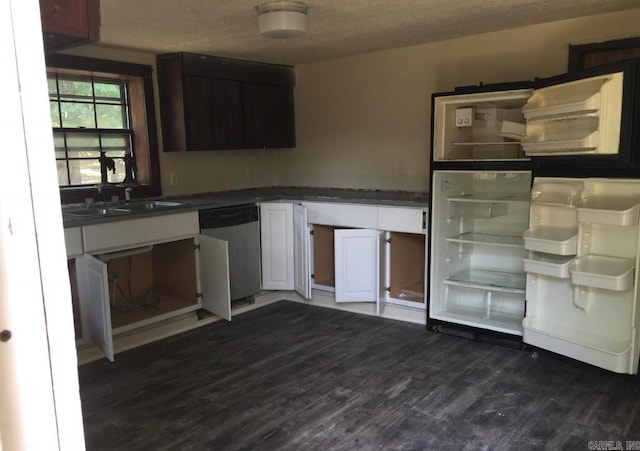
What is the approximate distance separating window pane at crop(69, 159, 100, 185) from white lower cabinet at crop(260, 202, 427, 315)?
4.25 feet

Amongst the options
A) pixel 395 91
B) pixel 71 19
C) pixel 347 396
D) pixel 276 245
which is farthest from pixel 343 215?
pixel 71 19

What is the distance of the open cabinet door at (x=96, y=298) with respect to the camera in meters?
2.83

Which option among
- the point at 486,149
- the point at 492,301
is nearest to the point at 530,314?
the point at 492,301

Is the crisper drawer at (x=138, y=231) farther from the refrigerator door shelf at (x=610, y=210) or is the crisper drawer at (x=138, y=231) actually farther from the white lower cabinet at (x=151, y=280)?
the refrigerator door shelf at (x=610, y=210)

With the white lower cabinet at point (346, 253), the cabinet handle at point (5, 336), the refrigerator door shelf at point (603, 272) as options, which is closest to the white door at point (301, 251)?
the white lower cabinet at point (346, 253)

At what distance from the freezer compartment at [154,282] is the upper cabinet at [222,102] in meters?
0.88

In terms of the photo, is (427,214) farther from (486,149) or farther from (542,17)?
(542,17)

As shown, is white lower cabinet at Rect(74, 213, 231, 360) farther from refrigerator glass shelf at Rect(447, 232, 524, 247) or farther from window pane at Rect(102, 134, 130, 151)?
refrigerator glass shelf at Rect(447, 232, 524, 247)

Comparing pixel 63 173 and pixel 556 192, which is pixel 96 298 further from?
pixel 556 192

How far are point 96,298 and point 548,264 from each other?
8.65ft

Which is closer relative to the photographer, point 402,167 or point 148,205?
point 148,205

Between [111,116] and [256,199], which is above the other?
[111,116]

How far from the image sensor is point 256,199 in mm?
4035

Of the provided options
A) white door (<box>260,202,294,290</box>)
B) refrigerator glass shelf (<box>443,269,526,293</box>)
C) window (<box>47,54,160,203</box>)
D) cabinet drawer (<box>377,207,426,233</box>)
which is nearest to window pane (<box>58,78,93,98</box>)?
window (<box>47,54,160,203</box>)
